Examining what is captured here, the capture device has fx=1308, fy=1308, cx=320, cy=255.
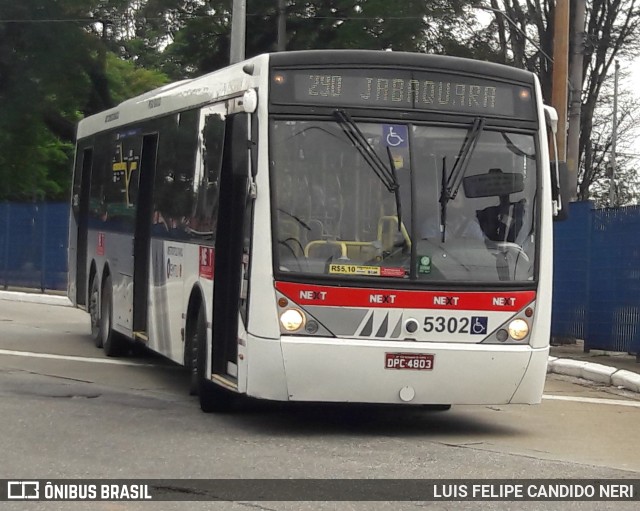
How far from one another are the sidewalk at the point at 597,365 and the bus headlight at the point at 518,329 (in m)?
4.37

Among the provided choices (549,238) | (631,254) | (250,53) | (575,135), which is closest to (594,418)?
(549,238)

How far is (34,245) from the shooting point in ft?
103

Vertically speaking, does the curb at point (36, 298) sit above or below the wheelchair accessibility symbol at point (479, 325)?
below

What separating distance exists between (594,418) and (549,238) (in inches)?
96.2

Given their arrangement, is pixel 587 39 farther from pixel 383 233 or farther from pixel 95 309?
pixel 383 233

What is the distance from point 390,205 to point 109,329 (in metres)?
7.20

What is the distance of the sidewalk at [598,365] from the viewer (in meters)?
15.0

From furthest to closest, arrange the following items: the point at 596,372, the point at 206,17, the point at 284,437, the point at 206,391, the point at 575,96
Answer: the point at 206,17
the point at 575,96
the point at 596,372
the point at 206,391
the point at 284,437

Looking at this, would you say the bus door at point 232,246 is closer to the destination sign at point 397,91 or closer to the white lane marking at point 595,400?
the destination sign at point 397,91

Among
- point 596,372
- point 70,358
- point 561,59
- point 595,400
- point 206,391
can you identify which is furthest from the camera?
point 561,59

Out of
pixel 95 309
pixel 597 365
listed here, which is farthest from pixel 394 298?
pixel 95 309

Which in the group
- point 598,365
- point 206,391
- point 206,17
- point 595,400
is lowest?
point 595,400

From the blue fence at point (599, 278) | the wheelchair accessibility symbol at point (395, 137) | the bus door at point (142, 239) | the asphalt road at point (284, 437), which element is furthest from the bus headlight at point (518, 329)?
the blue fence at point (599, 278)

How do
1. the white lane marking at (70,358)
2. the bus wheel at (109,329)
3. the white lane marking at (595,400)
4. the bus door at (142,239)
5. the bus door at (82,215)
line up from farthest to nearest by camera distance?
the bus door at (82,215) → the bus wheel at (109,329) → the white lane marking at (70,358) → the bus door at (142,239) → the white lane marking at (595,400)
